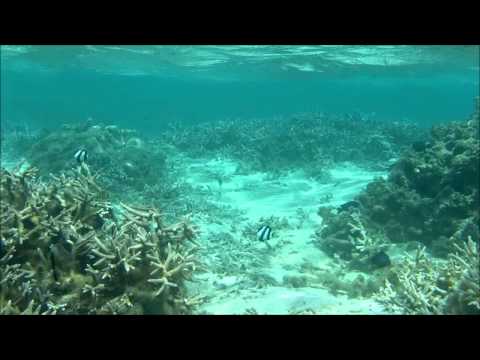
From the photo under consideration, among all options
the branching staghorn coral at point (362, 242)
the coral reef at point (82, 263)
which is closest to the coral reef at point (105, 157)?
the coral reef at point (82, 263)

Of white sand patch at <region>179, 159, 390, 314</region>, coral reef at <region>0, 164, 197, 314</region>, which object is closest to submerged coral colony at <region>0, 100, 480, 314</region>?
coral reef at <region>0, 164, 197, 314</region>

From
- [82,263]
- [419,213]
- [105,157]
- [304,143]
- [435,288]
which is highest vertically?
[82,263]

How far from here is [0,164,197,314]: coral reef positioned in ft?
19.8

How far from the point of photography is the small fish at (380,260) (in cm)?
955

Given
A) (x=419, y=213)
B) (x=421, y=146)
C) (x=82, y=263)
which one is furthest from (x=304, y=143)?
(x=82, y=263)

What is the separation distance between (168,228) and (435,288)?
479 centimetres

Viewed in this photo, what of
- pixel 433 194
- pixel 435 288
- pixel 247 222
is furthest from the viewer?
pixel 247 222

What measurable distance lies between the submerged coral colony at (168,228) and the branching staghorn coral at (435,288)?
21 millimetres

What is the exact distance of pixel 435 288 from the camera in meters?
7.04

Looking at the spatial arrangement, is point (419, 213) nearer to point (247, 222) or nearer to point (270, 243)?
point (270, 243)

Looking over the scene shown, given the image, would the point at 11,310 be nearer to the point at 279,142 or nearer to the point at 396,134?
the point at 279,142

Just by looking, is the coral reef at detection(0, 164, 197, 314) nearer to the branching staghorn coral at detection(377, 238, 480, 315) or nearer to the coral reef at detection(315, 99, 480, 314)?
the branching staghorn coral at detection(377, 238, 480, 315)
